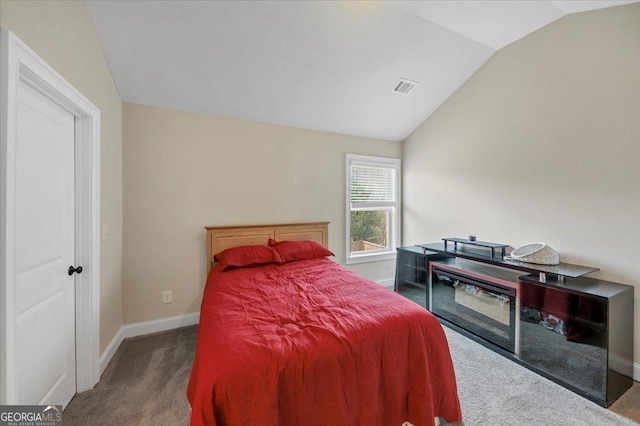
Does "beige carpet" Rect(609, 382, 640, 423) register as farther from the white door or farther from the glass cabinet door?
the white door

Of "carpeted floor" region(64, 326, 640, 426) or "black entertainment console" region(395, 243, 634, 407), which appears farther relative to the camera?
"black entertainment console" region(395, 243, 634, 407)

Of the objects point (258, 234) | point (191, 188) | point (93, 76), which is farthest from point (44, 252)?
point (258, 234)

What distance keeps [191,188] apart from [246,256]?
100 cm

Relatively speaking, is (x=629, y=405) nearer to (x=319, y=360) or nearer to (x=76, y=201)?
(x=319, y=360)

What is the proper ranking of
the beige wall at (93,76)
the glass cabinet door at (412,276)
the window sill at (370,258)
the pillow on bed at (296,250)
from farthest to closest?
the window sill at (370,258) < the glass cabinet door at (412,276) < the pillow on bed at (296,250) < the beige wall at (93,76)

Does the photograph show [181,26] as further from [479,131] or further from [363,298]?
[479,131]

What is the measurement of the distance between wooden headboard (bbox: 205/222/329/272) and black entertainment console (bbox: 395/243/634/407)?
1.52m

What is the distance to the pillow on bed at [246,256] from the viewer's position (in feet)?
8.76

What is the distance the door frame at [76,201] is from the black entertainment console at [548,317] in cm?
325

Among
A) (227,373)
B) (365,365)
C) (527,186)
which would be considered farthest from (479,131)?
(227,373)

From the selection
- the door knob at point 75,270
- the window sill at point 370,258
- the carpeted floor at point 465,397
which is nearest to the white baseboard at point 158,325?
the carpeted floor at point 465,397

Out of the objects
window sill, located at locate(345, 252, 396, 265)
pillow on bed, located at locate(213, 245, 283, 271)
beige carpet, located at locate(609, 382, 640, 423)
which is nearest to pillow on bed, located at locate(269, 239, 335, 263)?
pillow on bed, located at locate(213, 245, 283, 271)

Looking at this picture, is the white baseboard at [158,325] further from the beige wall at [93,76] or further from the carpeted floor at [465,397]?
the carpeted floor at [465,397]

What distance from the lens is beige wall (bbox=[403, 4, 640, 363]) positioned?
2080 mm
